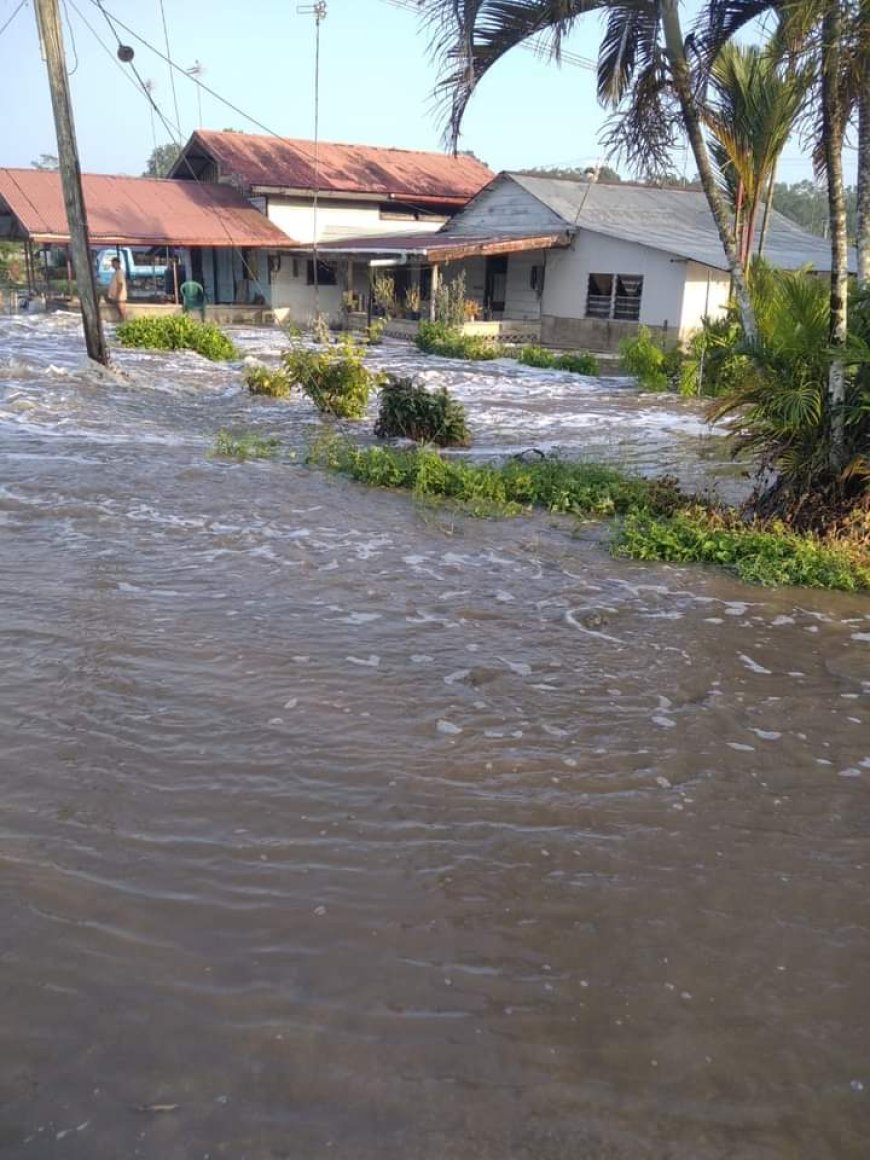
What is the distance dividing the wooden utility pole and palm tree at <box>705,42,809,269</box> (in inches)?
386

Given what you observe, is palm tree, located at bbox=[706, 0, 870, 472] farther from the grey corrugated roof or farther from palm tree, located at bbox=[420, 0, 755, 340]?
the grey corrugated roof

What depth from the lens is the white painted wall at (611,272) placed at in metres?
23.8

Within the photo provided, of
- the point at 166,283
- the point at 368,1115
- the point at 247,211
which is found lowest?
the point at 368,1115

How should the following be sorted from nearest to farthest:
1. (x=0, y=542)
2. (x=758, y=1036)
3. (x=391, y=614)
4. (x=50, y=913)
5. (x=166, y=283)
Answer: (x=758, y=1036), (x=50, y=913), (x=391, y=614), (x=0, y=542), (x=166, y=283)

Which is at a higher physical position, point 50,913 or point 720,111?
point 720,111

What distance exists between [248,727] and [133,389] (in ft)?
40.5

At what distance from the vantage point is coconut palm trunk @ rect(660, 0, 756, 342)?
7.93 meters

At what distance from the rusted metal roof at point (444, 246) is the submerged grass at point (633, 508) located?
14.1 meters

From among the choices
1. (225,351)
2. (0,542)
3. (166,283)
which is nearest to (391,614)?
(0,542)

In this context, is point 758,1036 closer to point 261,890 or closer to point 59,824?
point 261,890

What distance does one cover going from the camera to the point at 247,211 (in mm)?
29516

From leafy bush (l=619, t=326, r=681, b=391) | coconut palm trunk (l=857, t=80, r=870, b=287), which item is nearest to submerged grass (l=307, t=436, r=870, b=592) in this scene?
coconut palm trunk (l=857, t=80, r=870, b=287)

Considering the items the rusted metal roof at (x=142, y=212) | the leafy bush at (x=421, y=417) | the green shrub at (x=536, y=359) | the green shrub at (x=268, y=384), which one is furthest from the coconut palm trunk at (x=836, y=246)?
the rusted metal roof at (x=142, y=212)

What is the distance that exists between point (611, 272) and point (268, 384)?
1306cm
